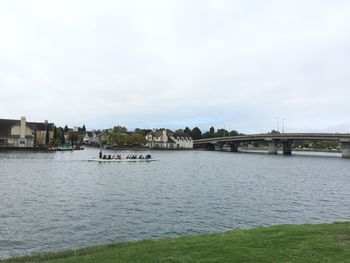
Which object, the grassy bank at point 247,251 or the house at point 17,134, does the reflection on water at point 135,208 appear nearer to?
the grassy bank at point 247,251

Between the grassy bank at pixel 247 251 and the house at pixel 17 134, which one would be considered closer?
the grassy bank at pixel 247 251

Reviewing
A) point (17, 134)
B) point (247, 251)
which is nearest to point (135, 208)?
point (247, 251)

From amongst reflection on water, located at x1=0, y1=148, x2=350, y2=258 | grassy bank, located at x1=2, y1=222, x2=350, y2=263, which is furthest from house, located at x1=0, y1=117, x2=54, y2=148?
grassy bank, located at x1=2, y1=222, x2=350, y2=263

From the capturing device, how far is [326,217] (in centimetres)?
3048

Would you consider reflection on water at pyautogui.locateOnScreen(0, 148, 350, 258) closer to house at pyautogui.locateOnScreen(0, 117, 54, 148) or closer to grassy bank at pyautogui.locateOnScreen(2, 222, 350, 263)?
grassy bank at pyautogui.locateOnScreen(2, 222, 350, 263)

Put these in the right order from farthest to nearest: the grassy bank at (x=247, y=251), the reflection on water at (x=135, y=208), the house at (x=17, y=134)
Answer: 1. the house at (x=17, y=134)
2. the reflection on water at (x=135, y=208)
3. the grassy bank at (x=247, y=251)

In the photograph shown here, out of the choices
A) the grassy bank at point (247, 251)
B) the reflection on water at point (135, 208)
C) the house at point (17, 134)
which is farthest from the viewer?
the house at point (17, 134)

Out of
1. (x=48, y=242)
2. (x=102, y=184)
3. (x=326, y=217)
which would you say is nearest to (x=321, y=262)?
(x=48, y=242)

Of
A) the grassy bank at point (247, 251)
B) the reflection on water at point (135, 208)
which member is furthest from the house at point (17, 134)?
the grassy bank at point (247, 251)

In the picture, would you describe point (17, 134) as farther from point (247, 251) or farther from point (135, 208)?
point (247, 251)

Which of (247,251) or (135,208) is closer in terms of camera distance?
(247,251)

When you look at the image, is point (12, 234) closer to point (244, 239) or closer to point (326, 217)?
point (244, 239)

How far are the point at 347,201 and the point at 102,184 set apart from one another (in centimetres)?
2780

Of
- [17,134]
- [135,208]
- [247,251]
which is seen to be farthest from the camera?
[17,134]
